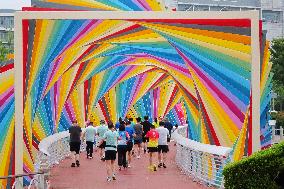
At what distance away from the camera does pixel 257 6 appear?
229ft

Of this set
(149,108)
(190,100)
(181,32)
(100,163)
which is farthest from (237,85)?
(149,108)

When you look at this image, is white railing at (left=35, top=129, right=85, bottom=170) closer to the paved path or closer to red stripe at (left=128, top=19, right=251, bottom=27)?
the paved path

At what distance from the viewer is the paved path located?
45.5 feet

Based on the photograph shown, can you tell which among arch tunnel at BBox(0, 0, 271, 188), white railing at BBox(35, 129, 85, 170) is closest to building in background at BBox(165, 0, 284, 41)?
white railing at BBox(35, 129, 85, 170)

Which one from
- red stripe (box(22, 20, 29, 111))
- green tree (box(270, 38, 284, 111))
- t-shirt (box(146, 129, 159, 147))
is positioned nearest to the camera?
red stripe (box(22, 20, 29, 111))

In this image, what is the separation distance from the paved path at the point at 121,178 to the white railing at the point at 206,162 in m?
0.22

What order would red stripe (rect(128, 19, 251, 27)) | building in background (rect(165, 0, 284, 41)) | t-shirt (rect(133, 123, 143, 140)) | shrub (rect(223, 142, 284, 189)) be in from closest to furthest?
shrub (rect(223, 142, 284, 189)) < red stripe (rect(128, 19, 251, 27)) < t-shirt (rect(133, 123, 143, 140)) < building in background (rect(165, 0, 284, 41))

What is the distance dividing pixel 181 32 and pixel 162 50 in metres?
4.29

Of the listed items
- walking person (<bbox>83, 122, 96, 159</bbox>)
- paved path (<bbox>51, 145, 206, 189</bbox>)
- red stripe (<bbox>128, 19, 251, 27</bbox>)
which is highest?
red stripe (<bbox>128, 19, 251, 27</bbox>)

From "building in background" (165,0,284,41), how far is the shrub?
60.3 m

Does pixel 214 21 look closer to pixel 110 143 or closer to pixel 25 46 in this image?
pixel 110 143

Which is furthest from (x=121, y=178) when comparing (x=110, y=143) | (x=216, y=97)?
(x=216, y=97)

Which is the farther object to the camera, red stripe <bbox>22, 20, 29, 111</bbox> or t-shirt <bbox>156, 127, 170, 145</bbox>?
Result: t-shirt <bbox>156, 127, 170, 145</bbox>

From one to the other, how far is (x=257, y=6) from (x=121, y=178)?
5713 cm
